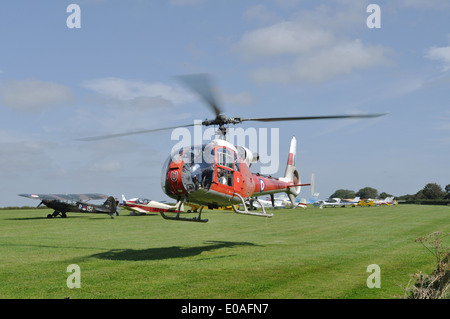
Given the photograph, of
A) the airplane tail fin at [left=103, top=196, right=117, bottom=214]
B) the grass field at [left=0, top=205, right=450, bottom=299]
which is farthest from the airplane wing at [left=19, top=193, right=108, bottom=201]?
the grass field at [left=0, top=205, right=450, bottom=299]

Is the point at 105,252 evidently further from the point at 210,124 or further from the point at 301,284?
the point at 301,284

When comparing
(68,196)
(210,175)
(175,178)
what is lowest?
(68,196)

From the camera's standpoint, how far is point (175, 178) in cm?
1509

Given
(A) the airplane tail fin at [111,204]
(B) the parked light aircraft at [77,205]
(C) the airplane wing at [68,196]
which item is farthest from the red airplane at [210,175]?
(C) the airplane wing at [68,196]

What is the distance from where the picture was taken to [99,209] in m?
45.5

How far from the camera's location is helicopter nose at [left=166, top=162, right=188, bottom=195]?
15070 mm

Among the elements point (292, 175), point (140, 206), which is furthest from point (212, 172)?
point (140, 206)

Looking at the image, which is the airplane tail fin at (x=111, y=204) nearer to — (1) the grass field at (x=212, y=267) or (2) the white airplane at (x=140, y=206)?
(2) the white airplane at (x=140, y=206)

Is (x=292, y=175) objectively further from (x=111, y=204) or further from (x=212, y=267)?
(x=111, y=204)

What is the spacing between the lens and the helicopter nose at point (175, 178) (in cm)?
1507

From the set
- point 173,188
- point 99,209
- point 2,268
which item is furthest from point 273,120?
point 99,209

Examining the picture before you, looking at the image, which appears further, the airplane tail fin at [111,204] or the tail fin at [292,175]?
the airplane tail fin at [111,204]

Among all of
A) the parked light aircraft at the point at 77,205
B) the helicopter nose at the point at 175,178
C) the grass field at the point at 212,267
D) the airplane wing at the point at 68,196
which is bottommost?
the grass field at the point at 212,267

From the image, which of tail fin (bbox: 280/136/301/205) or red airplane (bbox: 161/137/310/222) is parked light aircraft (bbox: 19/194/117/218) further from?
red airplane (bbox: 161/137/310/222)
